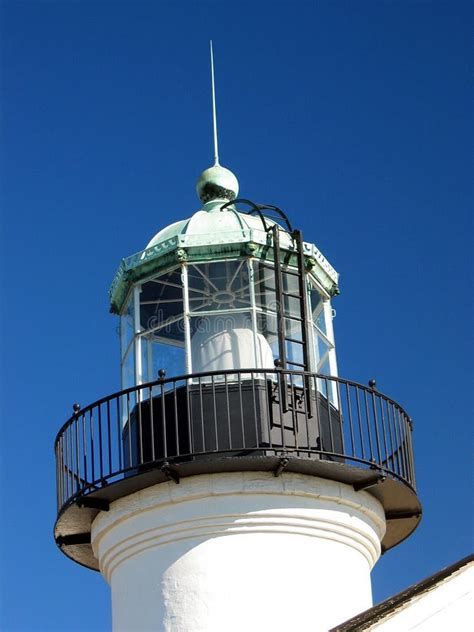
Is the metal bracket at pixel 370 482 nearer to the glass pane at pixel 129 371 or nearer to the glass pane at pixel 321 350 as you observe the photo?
the glass pane at pixel 321 350

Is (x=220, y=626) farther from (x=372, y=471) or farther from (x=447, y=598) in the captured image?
(x=447, y=598)

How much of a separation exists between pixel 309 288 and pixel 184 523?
317 cm

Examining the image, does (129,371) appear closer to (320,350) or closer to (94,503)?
(94,503)

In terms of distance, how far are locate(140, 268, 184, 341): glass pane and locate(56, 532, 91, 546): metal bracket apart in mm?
2401

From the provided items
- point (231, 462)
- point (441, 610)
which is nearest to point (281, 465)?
point (231, 462)

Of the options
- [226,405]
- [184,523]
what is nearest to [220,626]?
[184,523]

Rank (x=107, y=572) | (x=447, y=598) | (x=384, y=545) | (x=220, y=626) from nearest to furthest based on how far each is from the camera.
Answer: (x=447, y=598) < (x=220, y=626) < (x=107, y=572) < (x=384, y=545)

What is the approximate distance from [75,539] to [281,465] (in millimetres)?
2967

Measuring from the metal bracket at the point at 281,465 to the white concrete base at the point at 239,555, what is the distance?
0.15 metres

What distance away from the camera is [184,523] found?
1496 cm

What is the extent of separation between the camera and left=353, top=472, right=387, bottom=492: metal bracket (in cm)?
1515

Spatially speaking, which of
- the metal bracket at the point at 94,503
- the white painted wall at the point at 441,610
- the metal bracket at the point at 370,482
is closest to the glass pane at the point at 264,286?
the metal bracket at the point at 370,482

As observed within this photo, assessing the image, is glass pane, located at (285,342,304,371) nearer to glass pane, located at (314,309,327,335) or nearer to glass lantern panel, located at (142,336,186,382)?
glass pane, located at (314,309,327,335)

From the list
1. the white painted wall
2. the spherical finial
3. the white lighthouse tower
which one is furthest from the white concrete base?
the spherical finial
